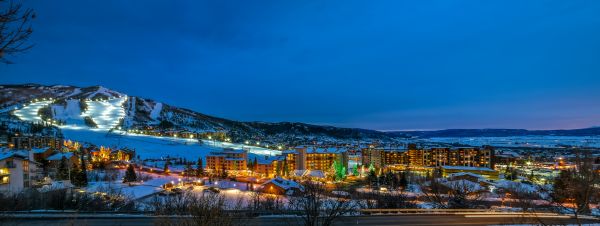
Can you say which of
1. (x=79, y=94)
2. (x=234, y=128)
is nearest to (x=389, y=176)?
(x=234, y=128)

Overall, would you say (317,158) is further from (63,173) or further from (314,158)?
(63,173)

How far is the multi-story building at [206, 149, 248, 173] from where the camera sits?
6456cm

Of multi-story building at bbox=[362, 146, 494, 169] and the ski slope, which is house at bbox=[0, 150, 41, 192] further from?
the ski slope

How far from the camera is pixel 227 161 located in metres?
65.1

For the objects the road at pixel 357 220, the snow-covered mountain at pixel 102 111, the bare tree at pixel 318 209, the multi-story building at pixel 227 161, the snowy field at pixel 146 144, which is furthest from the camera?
the snow-covered mountain at pixel 102 111

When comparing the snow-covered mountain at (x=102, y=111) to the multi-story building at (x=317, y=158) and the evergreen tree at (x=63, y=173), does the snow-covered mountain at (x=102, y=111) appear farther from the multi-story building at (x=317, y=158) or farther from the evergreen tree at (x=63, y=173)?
the multi-story building at (x=317, y=158)

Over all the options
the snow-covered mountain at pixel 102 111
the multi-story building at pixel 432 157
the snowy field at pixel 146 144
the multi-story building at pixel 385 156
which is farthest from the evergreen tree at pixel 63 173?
the snow-covered mountain at pixel 102 111

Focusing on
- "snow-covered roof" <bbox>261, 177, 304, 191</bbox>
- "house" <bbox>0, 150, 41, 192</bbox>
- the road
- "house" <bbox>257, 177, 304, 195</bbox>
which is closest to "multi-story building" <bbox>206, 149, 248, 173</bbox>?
"snow-covered roof" <bbox>261, 177, 304, 191</bbox>

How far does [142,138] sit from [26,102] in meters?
73.2

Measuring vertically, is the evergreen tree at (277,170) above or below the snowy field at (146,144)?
below

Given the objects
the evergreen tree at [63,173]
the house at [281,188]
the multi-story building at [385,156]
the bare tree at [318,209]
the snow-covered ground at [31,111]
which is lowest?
the multi-story building at [385,156]

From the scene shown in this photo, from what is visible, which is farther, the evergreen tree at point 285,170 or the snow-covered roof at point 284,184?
the evergreen tree at point 285,170

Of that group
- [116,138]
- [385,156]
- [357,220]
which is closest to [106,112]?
[116,138]

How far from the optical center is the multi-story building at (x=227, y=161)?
64562mm
